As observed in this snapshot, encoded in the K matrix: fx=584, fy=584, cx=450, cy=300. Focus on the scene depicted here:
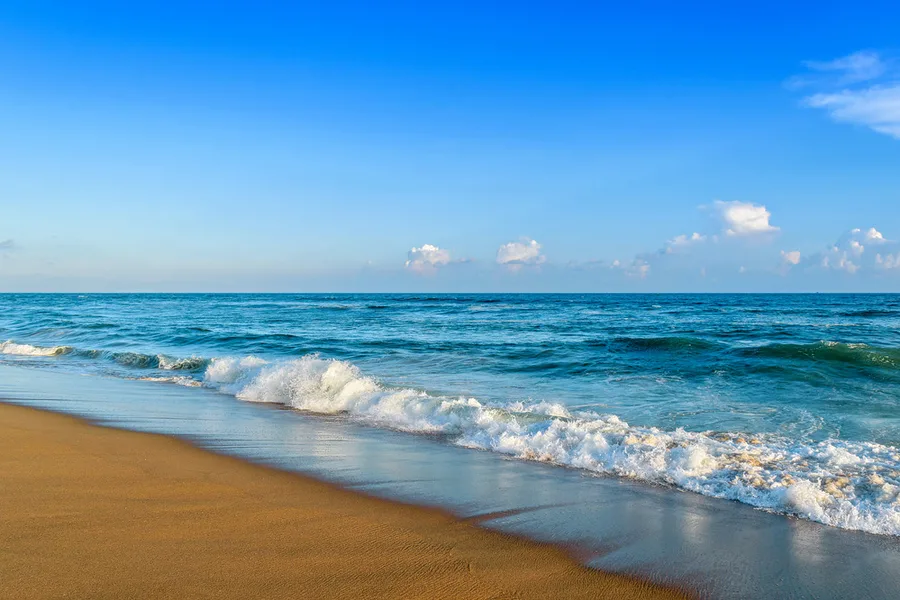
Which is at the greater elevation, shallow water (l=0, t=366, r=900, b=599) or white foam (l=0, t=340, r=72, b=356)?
shallow water (l=0, t=366, r=900, b=599)

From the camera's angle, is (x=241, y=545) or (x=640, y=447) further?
(x=640, y=447)

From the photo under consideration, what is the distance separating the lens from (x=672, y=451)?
6.59 metres

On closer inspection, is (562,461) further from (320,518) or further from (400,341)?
(400,341)

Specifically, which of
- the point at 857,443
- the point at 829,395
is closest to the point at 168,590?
the point at 857,443

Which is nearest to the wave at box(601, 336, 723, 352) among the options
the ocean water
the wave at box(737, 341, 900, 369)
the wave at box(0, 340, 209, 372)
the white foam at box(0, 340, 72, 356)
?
the ocean water

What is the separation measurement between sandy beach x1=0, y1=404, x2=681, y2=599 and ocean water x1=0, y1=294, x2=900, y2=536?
8.32ft

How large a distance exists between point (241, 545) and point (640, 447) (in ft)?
15.1

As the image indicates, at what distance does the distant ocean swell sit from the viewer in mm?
5332

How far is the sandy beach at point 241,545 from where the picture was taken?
11.6 feet

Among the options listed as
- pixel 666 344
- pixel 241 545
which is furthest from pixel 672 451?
pixel 666 344

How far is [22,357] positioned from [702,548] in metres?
21.8

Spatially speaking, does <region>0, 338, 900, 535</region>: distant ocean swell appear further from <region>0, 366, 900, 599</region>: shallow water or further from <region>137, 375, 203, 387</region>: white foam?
<region>137, 375, 203, 387</region>: white foam

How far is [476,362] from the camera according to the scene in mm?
17078

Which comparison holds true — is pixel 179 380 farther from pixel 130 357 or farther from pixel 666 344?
pixel 666 344
